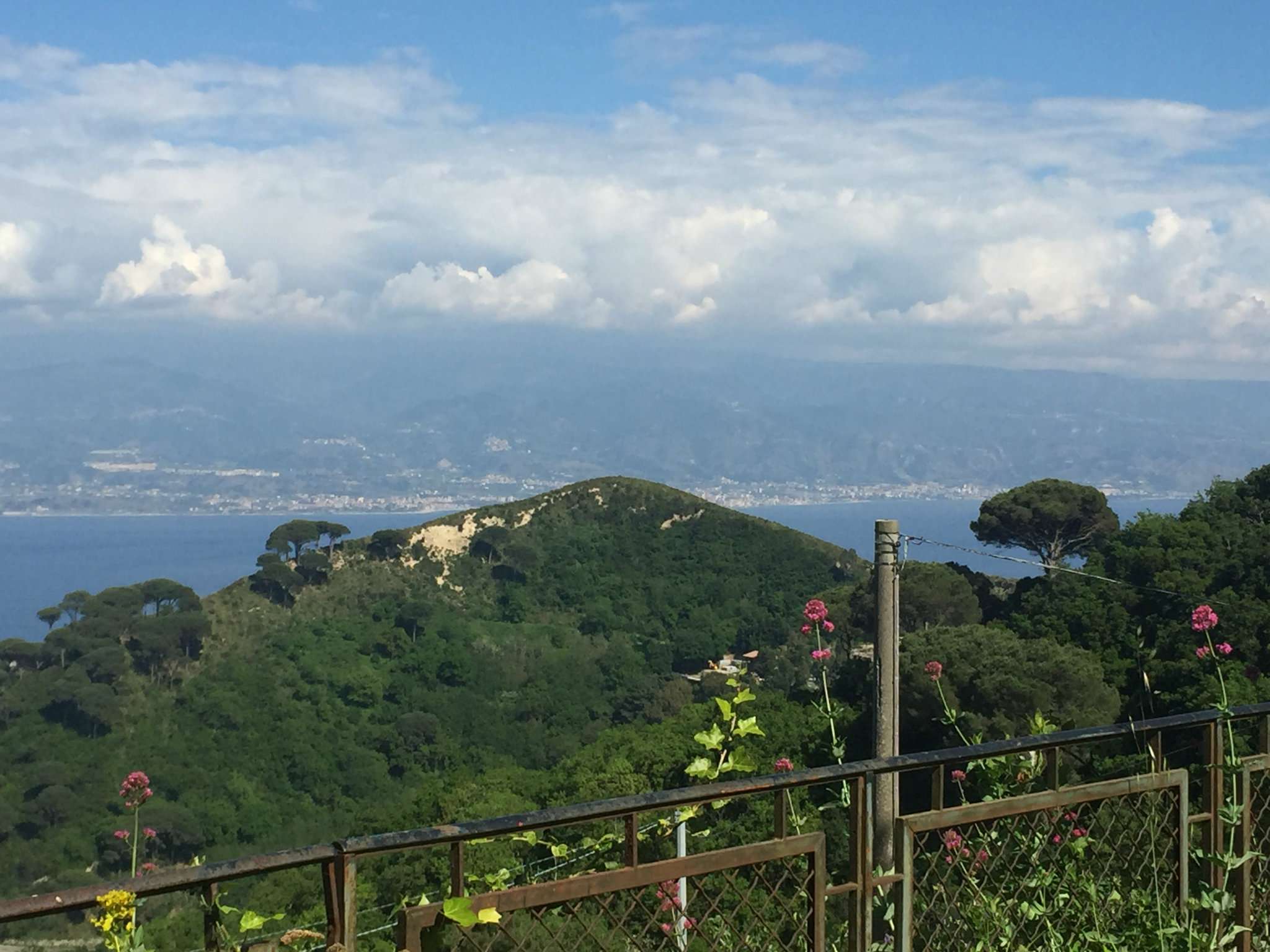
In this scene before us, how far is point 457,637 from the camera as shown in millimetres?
59906

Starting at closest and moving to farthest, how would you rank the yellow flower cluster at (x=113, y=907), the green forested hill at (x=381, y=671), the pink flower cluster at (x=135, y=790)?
the yellow flower cluster at (x=113, y=907) < the pink flower cluster at (x=135, y=790) < the green forested hill at (x=381, y=671)

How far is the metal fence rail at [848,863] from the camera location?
1781mm

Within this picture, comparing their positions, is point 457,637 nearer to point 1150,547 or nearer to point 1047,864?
point 1150,547

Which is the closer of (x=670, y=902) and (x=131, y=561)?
(x=670, y=902)

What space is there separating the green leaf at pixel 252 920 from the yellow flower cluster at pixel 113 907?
0.19 m

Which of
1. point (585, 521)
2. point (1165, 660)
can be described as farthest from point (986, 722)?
point (585, 521)

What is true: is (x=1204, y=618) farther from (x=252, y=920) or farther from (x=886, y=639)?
(x=886, y=639)

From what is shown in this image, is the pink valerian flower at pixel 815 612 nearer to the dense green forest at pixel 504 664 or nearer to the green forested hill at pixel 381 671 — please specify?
the dense green forest at pixel 504 664

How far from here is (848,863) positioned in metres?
2.43

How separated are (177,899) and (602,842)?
34.5 m

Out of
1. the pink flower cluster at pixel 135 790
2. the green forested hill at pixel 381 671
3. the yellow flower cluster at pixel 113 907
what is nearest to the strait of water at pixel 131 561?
the green forested hill at pixel 381 671

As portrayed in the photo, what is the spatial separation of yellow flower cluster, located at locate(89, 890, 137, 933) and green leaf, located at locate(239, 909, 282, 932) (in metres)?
0.19

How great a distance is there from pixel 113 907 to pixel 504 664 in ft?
187

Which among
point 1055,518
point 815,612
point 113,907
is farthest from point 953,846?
point 1055,518
